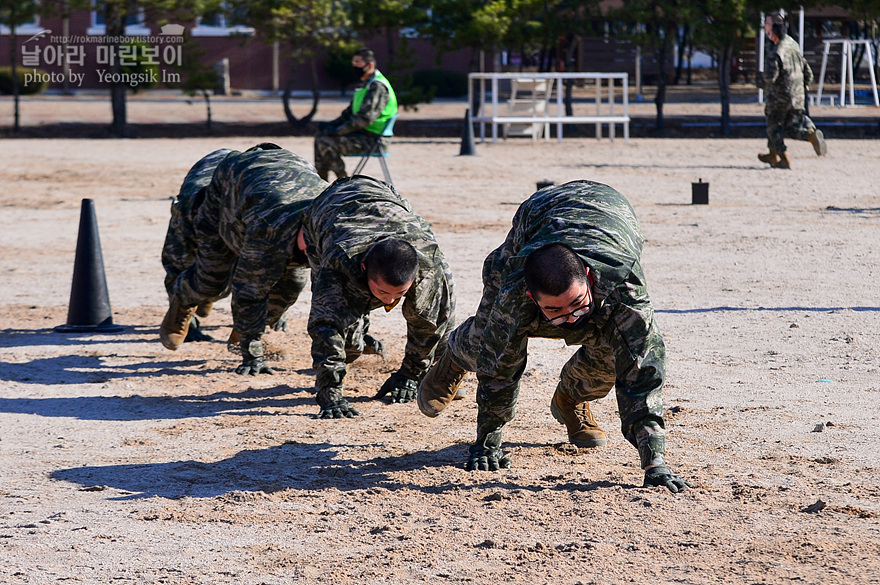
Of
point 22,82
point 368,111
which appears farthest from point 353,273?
point 22,82

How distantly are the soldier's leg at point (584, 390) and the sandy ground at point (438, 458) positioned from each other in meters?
0.16

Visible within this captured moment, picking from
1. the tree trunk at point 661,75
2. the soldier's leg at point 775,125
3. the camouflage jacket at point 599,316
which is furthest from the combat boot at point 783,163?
the camouflage jacket at point 599,316

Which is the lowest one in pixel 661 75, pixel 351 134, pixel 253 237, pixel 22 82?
pixel 253 237

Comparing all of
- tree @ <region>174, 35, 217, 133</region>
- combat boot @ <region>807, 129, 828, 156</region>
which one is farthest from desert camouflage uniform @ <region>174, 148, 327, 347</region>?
tree @ <region>174, 35, 217, 133</region>

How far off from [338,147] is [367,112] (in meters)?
0.61

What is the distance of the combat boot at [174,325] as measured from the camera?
784cm

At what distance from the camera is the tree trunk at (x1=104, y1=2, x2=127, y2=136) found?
84.8 feet

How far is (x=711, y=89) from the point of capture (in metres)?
43.7

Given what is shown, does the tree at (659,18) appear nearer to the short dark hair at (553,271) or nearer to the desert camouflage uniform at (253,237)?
the desert camouflage uniform at (253,237)

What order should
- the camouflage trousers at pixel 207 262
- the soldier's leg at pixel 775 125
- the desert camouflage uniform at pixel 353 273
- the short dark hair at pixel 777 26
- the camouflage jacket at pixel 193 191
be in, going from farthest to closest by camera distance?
the soldier's leg at pixel 775 125
the short dark hair at pixel 777 26
the camouflage jacket at pixel 193 191
the camouflage trousers at pixel 207 262
the desert camouflage uniform at pixel 353 273

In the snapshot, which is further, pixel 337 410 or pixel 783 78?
pixel 783 78

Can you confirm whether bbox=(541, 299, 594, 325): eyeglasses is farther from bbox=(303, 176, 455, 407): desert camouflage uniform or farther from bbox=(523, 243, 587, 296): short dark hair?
bbox=(303, 176, 455, 407): desert camouflage uniform

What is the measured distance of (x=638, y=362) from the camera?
470 cm

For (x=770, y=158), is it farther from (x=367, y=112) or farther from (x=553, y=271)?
(x=553, y=271)
